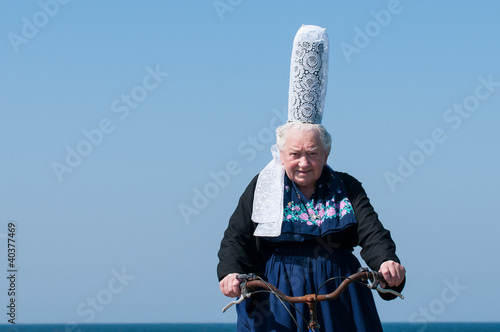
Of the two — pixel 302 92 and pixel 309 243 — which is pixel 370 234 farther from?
pixel 302 92

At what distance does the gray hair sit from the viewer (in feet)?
18.2

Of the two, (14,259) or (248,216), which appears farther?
(14,259)

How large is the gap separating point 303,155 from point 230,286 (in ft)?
3.21

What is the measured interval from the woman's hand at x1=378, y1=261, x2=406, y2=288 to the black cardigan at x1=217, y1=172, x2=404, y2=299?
0.11m

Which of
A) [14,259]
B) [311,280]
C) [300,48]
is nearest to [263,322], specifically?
[311,280]

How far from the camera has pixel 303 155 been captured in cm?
551

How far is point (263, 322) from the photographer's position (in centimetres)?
542

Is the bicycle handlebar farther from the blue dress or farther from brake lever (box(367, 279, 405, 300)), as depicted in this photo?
the blue dress

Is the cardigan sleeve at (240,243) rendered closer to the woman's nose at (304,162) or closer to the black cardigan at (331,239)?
the black cardigan at (331,239)

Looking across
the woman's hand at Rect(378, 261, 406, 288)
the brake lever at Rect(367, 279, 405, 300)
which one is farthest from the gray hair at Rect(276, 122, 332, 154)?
the brake lever at Rect(367, 279, 405, 300)

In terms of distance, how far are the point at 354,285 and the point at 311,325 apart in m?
0.81

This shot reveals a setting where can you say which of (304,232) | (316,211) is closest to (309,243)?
(304,232)

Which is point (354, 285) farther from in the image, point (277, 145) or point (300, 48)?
point (300, 48)

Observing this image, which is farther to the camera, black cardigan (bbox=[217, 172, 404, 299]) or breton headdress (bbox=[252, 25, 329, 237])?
breton headdress (bbox=[252, 25, 329, 237])
